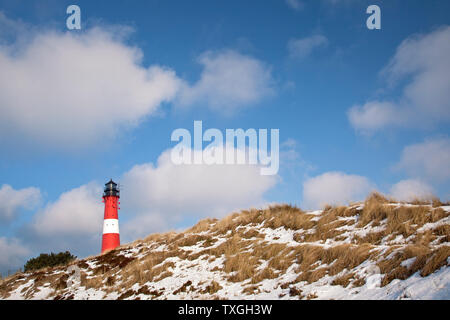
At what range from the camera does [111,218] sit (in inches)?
1651

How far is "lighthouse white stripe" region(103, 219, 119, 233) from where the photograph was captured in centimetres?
4116

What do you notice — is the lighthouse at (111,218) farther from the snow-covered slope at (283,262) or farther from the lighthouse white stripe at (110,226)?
the snow-covered slope at (283,262)

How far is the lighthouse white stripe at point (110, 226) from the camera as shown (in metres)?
41.2

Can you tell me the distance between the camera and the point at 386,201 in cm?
1803

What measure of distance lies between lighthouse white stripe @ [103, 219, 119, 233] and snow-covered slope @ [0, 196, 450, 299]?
14.6m

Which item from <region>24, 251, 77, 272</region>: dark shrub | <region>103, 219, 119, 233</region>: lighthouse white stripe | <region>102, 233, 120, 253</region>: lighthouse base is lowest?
<region>24, 251, 77, 272</region>: dark shrub

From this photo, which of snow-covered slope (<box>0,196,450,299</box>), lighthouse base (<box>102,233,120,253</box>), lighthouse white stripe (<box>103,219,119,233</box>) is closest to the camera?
snow-covered slope (<box>0,196,450,299</box>)

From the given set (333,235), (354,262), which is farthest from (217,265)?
(354,262)

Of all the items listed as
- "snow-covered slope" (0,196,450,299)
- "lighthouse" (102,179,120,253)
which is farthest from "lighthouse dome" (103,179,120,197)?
"snow-covered slope" (0,196,450,299)

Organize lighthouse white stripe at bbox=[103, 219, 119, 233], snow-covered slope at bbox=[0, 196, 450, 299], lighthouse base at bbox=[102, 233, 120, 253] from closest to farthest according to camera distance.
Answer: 1. snow-covered slope at bbox=[0, 196, 450, 299]
2. lighthouse base at bbox=[102, 233, 120, 253]
3. lighthouse white stripe at bbox=[103, 219, 119, 233]

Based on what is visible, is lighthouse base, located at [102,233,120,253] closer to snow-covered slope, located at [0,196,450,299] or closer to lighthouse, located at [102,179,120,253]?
lighthouse, located at [102,179,120,253]
